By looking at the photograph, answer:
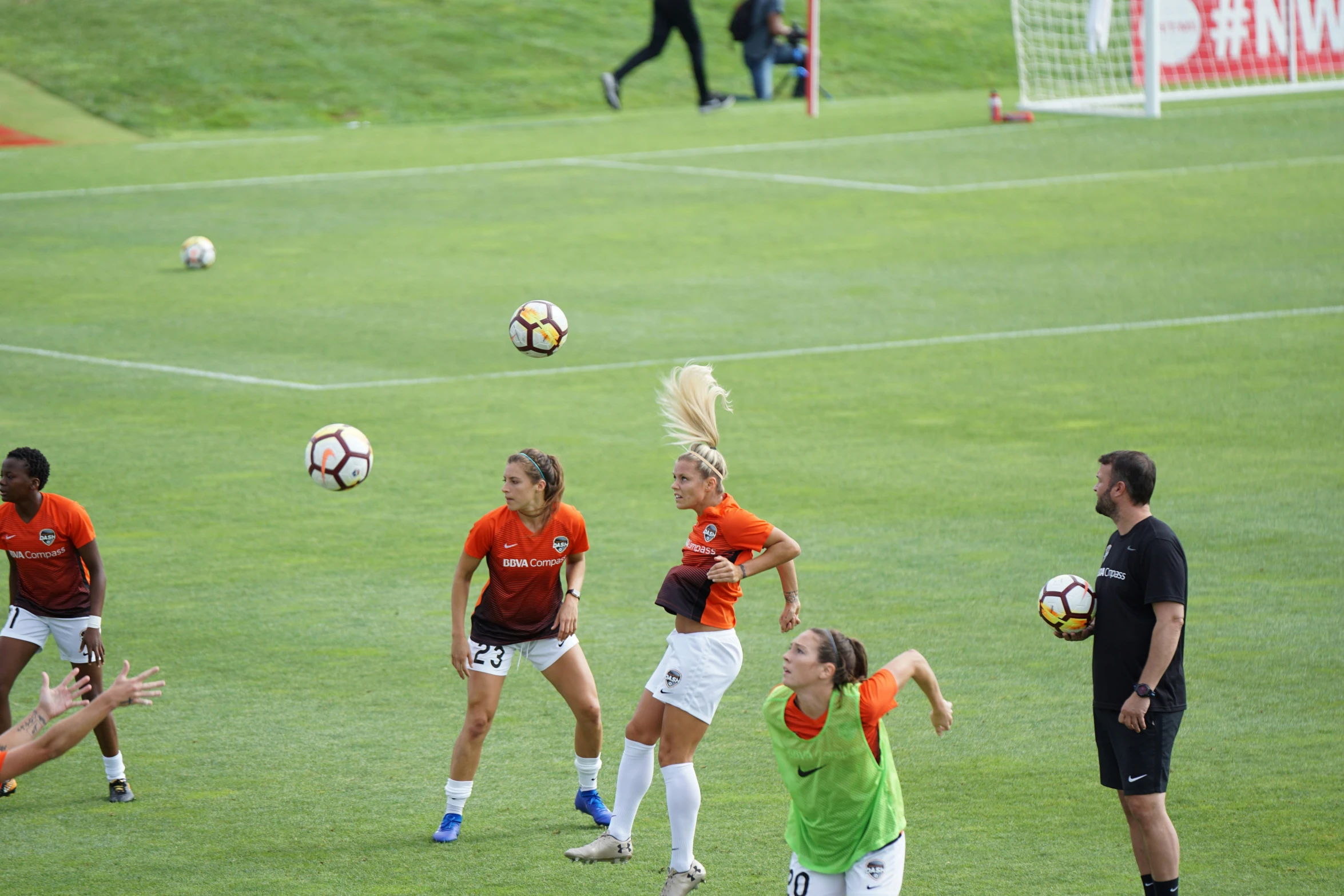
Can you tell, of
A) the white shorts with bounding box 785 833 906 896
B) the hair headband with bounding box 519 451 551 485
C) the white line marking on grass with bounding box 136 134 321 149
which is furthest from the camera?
the white line marking on grass with bounding box 136 134 321 149

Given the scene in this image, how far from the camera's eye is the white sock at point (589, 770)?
9.70 meters

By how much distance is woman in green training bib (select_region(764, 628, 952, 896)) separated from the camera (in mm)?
7121

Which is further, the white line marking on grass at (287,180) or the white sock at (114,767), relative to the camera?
the white line marking on grass at (287,180)

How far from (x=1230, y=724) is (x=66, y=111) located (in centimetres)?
3794

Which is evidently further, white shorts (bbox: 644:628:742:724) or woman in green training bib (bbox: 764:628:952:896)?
white shorts (bbox: 644:628:742:724)

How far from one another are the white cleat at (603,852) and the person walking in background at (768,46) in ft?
121

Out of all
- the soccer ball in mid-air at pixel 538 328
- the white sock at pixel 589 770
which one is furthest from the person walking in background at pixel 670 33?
the white sock at pixel 589 770

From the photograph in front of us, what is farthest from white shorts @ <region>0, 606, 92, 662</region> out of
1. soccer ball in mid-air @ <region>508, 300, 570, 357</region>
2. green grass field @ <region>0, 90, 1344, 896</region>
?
soccer ball in mid-air @ <region>508, 300, 570, 357</region>

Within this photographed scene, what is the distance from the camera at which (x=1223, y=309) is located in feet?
76.9

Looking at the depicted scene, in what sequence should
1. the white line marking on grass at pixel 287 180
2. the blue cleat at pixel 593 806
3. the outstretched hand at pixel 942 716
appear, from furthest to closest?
the white line marking on grass at pixel 287 180 < the blue cleat at pixel 593 806 < the outstretched hand at pixel 942 716

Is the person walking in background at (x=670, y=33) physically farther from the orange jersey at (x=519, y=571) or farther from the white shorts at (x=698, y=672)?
the white shorts at (x=698, y=672)

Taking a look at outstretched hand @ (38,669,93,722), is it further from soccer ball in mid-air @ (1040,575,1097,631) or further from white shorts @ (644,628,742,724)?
soccer ball in mid-air @ (1040,575,1097,631)

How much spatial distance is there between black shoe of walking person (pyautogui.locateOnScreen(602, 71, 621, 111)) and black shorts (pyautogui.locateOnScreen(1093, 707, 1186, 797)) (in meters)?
36.3

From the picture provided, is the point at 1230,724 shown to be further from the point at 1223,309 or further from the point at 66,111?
the point at 66,111
